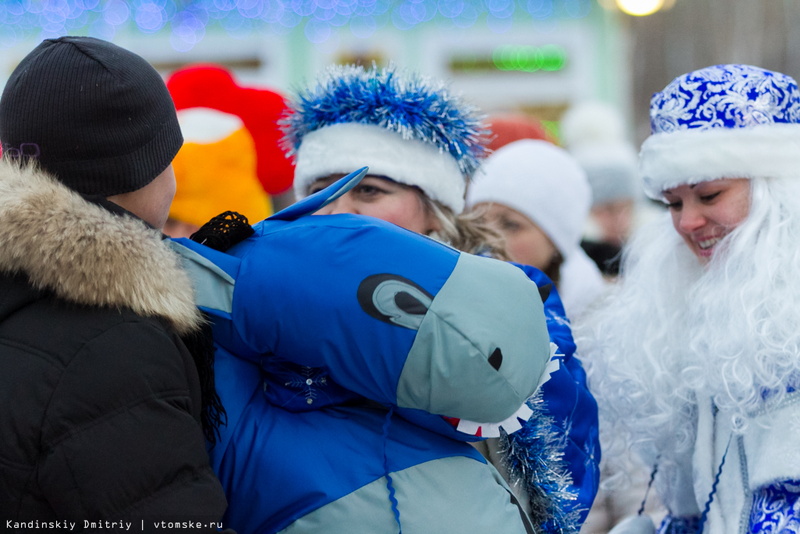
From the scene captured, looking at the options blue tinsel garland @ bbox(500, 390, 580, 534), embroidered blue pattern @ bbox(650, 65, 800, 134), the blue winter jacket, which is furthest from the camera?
embroidered blue pattern @ bbox(650, 65, 800, 134)

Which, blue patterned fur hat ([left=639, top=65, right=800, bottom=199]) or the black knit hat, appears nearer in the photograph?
the black knit hat

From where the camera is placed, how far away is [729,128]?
201cm

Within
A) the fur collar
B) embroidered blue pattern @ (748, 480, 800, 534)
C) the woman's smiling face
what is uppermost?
the fur collar

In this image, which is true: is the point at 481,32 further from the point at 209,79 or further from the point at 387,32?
the point at 209,79

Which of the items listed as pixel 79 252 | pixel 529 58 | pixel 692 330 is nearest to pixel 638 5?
pixel 529 58

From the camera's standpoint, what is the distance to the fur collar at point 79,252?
1.21m

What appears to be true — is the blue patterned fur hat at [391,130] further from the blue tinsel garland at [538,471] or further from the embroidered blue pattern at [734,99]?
the blue tinsel garland at [538,471]

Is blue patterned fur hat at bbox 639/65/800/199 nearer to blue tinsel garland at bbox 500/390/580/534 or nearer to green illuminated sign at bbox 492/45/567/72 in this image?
blue tinsel garland at bbox 500/390/580/534

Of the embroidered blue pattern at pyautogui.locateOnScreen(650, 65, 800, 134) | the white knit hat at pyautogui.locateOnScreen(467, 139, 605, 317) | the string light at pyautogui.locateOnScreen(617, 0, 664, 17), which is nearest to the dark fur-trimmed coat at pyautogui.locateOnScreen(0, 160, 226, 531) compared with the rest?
the embroidered blue pattern at pyautogui.locateOnScreen(650, 65, 800, 134)

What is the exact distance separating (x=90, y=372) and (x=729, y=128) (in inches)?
59.9

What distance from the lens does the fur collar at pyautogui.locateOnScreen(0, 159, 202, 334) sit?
1215mm

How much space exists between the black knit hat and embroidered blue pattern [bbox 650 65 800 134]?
128 centimetres

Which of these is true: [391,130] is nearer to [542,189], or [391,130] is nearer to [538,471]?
[538,471]

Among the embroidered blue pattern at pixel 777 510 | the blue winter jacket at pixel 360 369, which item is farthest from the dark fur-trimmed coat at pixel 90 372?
the embroidered blue pattern at pixel 777 510
